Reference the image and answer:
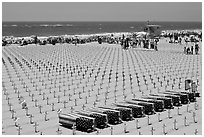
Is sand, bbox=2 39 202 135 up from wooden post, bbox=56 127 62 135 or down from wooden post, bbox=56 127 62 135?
up

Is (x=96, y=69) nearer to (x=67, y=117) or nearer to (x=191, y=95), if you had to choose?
(x=191, y=95)

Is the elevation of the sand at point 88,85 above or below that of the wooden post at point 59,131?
above

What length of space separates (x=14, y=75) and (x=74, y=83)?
5.89 metres

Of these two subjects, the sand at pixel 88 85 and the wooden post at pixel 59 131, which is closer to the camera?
the wooden post at pixel 59 131

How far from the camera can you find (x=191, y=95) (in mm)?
19734

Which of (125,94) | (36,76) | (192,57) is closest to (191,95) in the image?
(125,94)

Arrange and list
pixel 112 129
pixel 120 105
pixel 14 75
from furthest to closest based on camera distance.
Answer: pixel 14 75, pixel 120 105, pixel 112 129

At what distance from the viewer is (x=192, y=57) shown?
1555 inches

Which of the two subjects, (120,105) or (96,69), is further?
(96,69)

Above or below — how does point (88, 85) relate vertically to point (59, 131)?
above

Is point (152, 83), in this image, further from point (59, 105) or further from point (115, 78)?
point (59, 105)

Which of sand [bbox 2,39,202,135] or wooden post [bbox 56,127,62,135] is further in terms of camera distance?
sand [bbox 2,39,202,135]

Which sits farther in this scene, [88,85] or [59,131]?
[88,85]

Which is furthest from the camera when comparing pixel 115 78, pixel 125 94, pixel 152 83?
pixel 115 78
